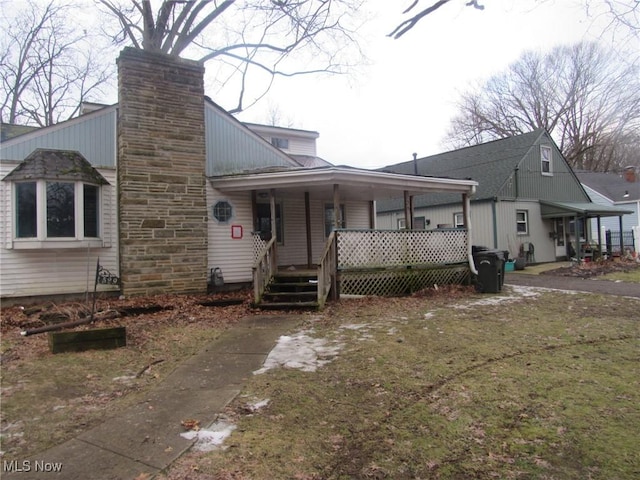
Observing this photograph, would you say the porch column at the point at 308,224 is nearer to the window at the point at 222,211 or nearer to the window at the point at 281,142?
the window at the point at 222,211

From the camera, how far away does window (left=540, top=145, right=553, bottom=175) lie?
2012 cm

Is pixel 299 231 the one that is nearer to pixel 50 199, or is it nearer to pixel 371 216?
pixel 371 216

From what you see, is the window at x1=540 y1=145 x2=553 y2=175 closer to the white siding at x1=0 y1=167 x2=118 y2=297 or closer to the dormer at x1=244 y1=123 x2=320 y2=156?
the dormer at x1=244 y1=123 x2=320 y2=156

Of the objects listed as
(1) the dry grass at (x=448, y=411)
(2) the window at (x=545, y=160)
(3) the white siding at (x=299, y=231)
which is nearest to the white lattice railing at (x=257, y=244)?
(3) the white siding at (x=299, y=231)

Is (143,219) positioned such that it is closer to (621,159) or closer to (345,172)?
(345,172)

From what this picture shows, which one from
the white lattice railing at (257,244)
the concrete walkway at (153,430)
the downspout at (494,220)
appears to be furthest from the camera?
the downspout at (494,220)

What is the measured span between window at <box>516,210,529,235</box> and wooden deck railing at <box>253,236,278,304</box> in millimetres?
13120

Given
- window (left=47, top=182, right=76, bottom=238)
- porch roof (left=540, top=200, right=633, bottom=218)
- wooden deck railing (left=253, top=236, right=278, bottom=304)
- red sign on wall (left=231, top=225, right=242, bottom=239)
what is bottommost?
wooden deck railing (left=253, top=236, right=278, bottom=304)

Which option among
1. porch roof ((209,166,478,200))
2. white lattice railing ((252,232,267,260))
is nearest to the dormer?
porch roof ((209,166,478,200))

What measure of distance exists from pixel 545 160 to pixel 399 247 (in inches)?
528

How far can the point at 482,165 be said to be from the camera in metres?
20.9

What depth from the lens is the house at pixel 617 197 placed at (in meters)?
26.5

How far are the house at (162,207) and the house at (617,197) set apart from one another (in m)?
20.5

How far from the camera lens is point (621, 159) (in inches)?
1362
